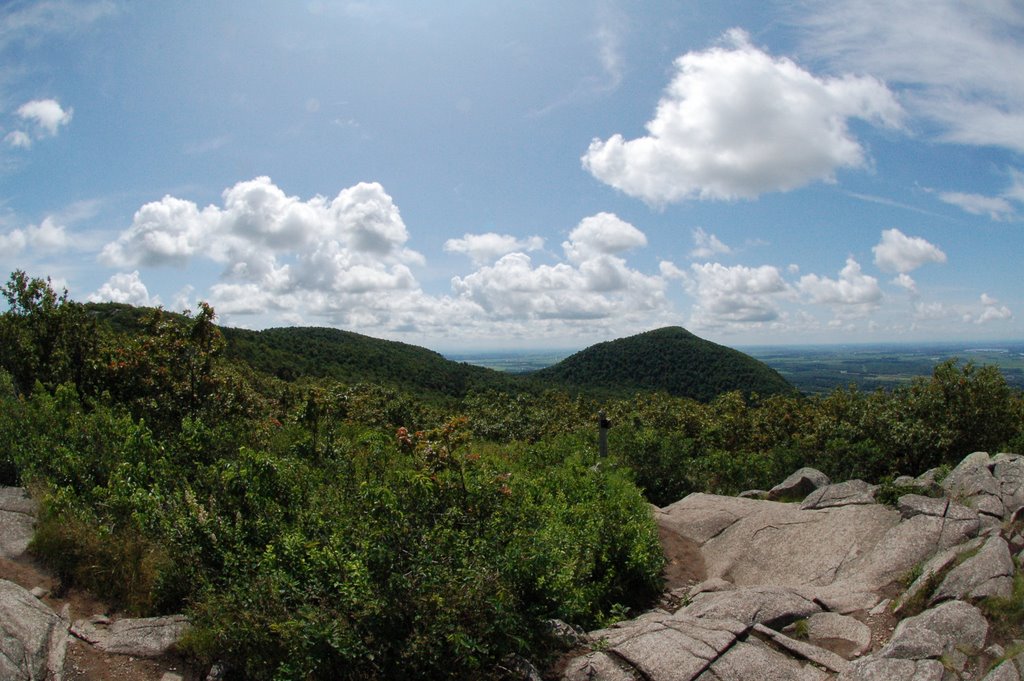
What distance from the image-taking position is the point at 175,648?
5523 mm

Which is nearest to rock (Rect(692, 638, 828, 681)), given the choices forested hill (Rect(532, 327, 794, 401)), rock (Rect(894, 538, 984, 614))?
rock (Rect(894, 538, 984, 614))

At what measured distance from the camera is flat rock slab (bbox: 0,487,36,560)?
7188mm

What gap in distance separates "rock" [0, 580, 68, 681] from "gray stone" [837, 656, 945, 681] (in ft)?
22.7

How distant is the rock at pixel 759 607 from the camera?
657 cm

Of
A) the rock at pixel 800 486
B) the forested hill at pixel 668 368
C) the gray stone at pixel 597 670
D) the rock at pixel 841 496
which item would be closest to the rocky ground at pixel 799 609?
the gray stone at pixel 597 670

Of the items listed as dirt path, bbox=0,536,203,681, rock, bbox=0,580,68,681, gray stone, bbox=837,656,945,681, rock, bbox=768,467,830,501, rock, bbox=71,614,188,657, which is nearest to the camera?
rock, bbox=0,580,68,681

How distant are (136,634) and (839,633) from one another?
7.23m

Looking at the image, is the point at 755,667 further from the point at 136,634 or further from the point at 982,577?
the point at 136,634

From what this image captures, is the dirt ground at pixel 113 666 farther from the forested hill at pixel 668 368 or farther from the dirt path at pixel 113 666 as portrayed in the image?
the forested hill at pixel 668 368

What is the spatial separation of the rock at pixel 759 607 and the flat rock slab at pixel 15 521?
8.03 m

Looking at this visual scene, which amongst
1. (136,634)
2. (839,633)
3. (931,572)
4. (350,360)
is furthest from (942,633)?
(350,360)

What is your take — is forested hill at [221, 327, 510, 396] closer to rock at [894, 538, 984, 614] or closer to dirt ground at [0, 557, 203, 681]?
dirt ground at [0, 557, 203, 681]

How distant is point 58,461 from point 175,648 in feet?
13.7

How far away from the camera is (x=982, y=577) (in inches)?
250
